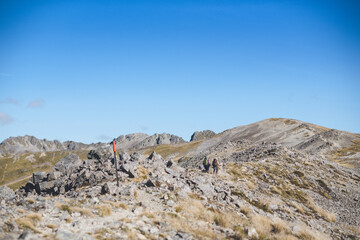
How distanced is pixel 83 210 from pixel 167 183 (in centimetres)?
999

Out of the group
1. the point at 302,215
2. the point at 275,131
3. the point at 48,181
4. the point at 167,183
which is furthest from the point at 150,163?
the point at 275,131

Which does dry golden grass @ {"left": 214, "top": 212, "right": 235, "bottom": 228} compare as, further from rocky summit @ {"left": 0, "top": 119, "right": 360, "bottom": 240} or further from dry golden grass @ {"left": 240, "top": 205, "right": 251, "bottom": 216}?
dry golden grass @ {"left": 240, "top": 205, "right": 251, "bottom": 216}

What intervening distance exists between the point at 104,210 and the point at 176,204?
19.5 ft

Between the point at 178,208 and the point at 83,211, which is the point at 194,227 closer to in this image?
the point at 178,208

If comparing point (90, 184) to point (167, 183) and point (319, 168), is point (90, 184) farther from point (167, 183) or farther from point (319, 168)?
point (319, 168)

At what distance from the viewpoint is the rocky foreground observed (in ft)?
48.6

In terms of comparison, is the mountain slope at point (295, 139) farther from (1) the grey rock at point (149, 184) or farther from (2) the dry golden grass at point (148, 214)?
(2) the dry golden grass at point (148, 214)

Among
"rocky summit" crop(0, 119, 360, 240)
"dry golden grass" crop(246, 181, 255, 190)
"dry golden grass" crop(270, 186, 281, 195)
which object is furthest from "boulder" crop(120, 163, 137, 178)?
"dry golden grass" crop(270, 186, 281, 195)

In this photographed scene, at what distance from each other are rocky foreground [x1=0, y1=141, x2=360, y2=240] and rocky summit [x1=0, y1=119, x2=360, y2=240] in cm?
7

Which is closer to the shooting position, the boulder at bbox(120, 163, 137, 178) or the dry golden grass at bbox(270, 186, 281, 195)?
the boulder at bbox(120, 163, 137, 178)

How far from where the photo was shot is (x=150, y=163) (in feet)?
108

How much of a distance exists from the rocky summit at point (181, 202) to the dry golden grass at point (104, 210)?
71mm

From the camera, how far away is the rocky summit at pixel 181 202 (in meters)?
14.9

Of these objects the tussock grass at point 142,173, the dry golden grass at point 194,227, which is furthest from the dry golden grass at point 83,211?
the tussock grass at point 142,173
